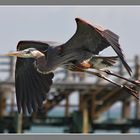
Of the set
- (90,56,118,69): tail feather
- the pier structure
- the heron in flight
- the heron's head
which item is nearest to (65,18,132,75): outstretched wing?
the heron in flight

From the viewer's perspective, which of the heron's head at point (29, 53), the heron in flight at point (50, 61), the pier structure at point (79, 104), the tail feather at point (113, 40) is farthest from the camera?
the pier structure at point (79, 104)

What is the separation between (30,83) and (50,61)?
525 millimetres

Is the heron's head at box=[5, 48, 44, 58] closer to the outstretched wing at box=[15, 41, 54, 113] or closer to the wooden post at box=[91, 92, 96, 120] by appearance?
the outstretched wing at box=[15, 41, 54, 113]

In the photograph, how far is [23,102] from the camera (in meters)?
8.46

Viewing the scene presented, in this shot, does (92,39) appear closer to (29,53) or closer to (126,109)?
(29,53)

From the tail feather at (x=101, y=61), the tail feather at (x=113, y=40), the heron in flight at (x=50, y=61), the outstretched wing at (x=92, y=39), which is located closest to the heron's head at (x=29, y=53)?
the heron in flight at (x=50, y=61)

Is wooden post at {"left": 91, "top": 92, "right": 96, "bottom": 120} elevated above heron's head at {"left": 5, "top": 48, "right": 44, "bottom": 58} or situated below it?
below

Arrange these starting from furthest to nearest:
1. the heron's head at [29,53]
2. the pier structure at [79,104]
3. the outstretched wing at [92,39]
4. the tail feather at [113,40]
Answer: the pier structure at [79,104]
the heron's head at [29,53]
the outstretched wing at [92,39]
the tail feather at [113,40]

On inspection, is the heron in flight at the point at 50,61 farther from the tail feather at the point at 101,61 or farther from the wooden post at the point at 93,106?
the wooden post at the point at 93,106

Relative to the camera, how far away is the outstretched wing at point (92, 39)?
6.81 metres

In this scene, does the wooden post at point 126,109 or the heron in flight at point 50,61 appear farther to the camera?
the wooden post at point 126,109

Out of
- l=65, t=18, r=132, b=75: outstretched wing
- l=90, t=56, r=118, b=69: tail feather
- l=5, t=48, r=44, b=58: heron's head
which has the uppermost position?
l=65, t=18, r=132, b=75: outstretched wing

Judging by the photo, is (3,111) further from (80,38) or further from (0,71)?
(80,38)

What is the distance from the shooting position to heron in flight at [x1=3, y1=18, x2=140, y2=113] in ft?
25.3
